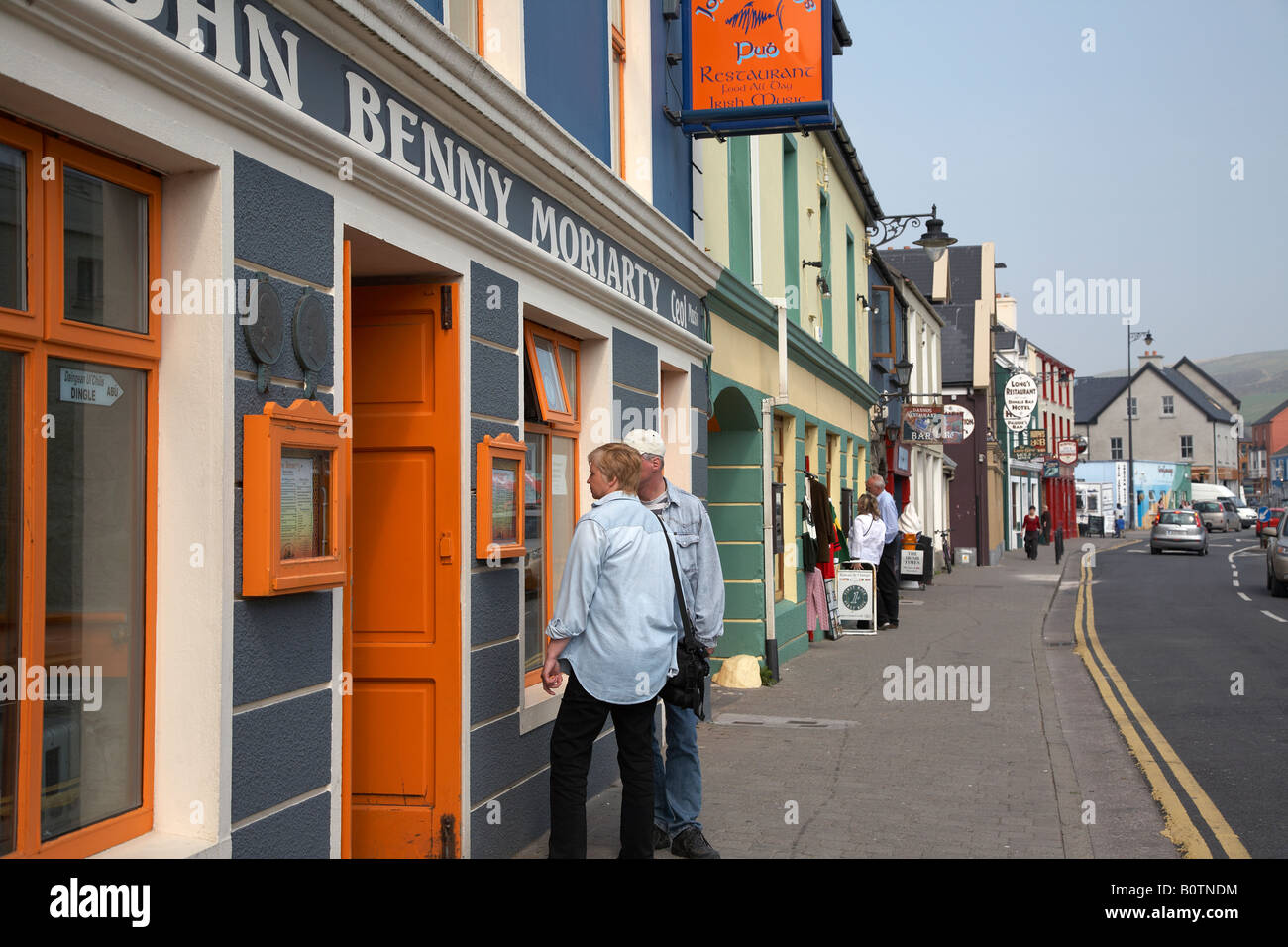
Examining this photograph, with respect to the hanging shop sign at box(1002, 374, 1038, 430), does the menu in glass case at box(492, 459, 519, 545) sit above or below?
below

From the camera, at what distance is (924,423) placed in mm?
25188

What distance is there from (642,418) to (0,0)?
19.2 ft

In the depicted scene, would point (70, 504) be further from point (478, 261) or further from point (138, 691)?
point (478, 261)

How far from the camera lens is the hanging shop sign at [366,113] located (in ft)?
12.0

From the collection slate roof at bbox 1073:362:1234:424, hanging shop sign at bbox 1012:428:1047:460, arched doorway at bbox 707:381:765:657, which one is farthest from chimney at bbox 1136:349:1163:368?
arched doorway at bbox 707:381:765:657

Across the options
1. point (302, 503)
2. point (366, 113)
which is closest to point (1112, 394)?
point (366, 113)

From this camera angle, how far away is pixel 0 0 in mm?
2867

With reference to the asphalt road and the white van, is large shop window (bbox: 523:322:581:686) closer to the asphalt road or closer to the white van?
the asphalt road

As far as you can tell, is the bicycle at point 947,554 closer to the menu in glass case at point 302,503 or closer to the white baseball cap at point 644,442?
the white baseball cap at point 644,442

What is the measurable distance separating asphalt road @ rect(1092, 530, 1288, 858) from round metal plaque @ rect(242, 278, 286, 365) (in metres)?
4.92

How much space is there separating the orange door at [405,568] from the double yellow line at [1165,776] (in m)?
3.67

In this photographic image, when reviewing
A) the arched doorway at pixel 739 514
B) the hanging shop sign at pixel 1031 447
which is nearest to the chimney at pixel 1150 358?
the hanging shop sign at pixel 1031 447

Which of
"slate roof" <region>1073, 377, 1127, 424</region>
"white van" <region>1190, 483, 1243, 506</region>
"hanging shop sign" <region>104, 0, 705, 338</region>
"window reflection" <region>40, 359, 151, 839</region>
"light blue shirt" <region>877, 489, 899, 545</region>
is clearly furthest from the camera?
"slate roof" <region>1073, 377, 1127, 424</region>

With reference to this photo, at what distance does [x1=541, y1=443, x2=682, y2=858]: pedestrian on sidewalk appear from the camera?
5043mm
